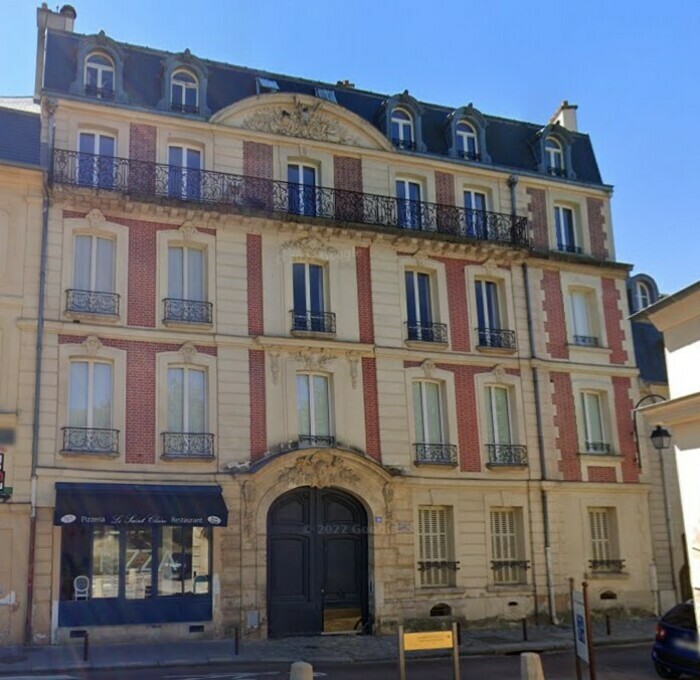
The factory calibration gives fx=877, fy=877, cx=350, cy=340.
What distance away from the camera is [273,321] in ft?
64.0

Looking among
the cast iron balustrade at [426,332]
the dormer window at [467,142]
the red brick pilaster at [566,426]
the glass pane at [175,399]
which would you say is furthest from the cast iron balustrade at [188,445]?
the dormer window at [467,142]

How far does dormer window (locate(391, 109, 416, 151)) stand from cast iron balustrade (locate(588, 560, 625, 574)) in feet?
36.9

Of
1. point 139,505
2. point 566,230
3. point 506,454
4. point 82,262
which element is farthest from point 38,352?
point 566,230

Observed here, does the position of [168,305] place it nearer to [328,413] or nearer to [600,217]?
[328,413]

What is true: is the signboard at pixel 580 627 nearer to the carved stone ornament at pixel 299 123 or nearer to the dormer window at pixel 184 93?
the carved stone ornament at pixel 299 123

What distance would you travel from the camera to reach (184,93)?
2048cm

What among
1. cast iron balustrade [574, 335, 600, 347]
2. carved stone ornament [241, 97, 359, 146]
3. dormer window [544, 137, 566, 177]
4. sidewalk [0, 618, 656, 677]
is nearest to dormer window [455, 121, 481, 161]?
dormer window [544, 137, 566, 177]

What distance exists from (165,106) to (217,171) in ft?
6.32

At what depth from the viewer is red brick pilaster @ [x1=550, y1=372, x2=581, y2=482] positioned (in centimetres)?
2159

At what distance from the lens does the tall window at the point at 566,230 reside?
77.3 ft

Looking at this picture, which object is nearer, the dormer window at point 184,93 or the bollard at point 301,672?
the bollard at point 301,672

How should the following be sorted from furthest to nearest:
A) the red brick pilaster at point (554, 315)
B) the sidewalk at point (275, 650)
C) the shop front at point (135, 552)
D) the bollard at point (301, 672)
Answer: the red brick pilaster at point (554, 315)
the shop front at point (135, 552)
the sidewalk at point (275, 650)
the bollard at point (301, 672)

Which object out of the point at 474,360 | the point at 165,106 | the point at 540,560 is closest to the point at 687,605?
the point at 540,560

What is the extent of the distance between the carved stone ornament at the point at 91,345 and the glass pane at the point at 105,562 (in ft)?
11.4
